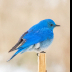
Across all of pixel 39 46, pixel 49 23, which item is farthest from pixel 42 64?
pixel 49 23

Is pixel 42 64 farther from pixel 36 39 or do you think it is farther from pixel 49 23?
pixel 49 23

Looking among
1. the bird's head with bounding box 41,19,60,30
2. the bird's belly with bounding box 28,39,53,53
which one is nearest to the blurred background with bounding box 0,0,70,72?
the bird's head with bounding box 41,19,60,30

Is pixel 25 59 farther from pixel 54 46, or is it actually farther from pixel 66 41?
pixel 66 41

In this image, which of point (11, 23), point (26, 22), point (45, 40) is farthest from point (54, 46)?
point (11, 23)

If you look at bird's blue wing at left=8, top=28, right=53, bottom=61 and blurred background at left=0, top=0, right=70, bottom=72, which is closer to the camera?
bird's blue wing at left=8, top=28, right=53, bottom=61

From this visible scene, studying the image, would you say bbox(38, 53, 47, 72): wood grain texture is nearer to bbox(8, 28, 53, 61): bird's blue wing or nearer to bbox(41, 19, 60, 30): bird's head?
bbox(8, 28, 53, 61): bird's blue wing
